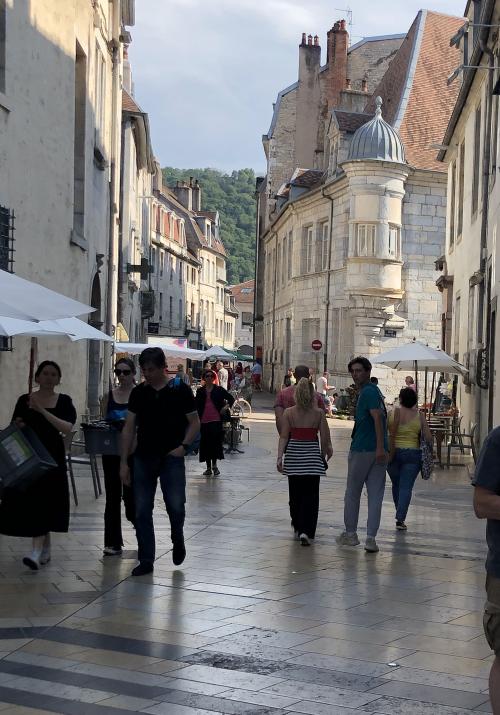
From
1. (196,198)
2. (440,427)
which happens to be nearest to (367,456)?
(440,427)

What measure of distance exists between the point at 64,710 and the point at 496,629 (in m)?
2.03

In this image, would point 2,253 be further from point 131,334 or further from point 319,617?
point 131,334

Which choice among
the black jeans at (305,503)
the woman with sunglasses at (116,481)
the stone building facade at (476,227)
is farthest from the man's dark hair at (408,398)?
the stone building facade at (476,227)

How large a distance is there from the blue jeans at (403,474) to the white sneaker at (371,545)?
5.29 feet

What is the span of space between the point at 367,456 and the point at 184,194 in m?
67.9

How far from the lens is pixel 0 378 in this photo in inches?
517

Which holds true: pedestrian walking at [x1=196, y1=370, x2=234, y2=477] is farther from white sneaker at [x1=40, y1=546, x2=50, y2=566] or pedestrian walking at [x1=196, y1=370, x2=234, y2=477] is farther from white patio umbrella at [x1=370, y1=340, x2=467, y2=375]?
white sneaker at [x1=40, y1=546, x2=50, y2=566]

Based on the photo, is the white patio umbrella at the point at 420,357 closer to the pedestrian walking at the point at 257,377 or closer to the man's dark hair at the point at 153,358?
the man's dark hair at the point at 153,358

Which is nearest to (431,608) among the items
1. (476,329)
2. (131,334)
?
(476,329)

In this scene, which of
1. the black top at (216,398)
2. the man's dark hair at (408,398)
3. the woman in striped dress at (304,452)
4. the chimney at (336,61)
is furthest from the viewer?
the chimney at (336,61)

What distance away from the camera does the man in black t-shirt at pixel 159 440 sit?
841 cm

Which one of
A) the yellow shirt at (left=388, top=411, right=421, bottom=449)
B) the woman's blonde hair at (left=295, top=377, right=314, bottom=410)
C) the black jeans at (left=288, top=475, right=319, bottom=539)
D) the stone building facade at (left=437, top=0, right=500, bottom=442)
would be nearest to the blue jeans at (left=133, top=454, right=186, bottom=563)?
the black jeans at (left=288, top=475, right=319, bottom=539)

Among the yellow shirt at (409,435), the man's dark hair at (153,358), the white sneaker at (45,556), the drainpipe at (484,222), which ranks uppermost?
the drainpipe at (484,222)

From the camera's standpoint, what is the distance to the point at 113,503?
29.7 ft
